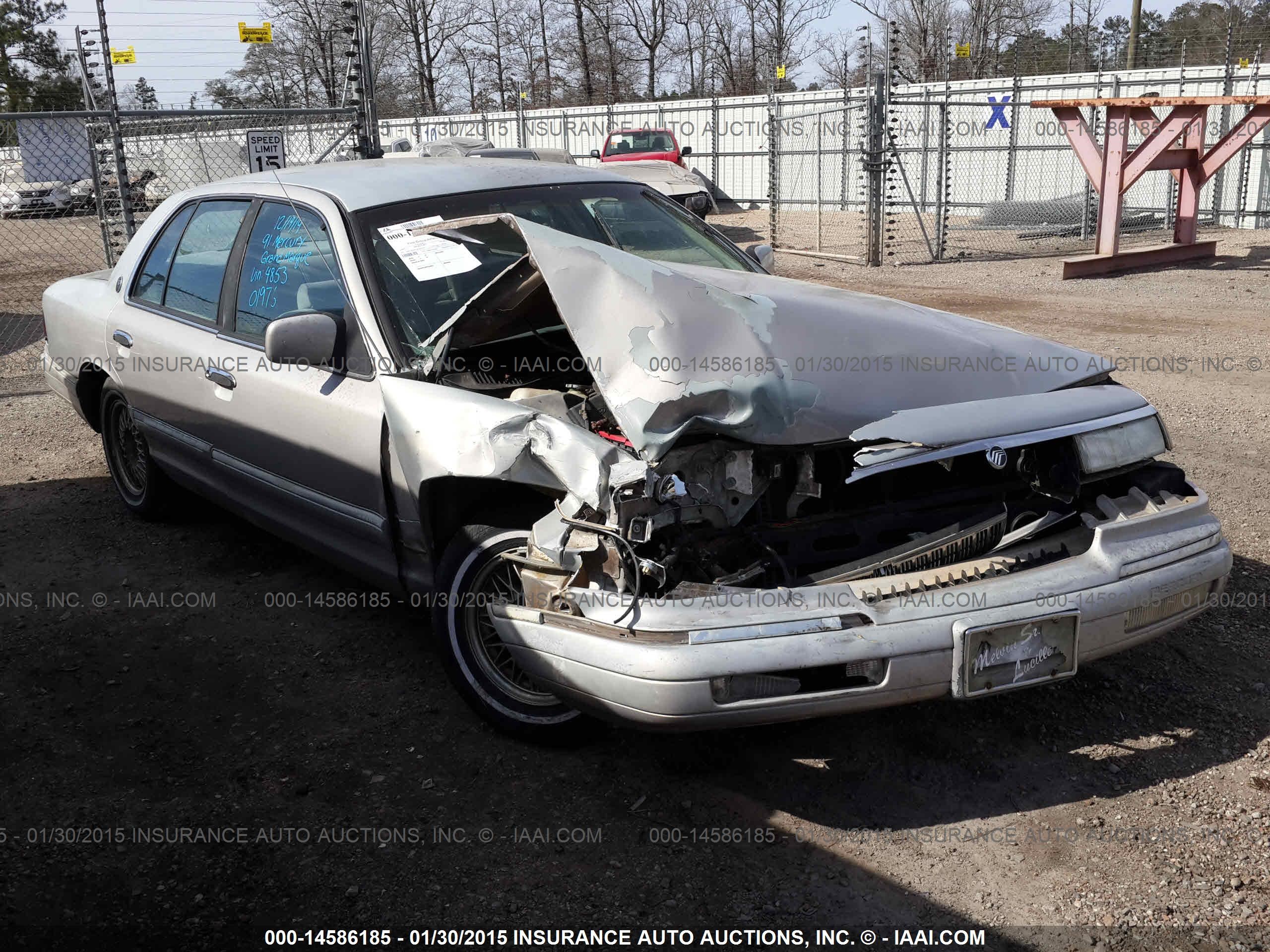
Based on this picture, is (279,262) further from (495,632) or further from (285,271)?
(495,632)

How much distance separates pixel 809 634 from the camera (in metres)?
2.84

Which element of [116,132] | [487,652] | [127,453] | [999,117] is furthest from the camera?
[999,117]

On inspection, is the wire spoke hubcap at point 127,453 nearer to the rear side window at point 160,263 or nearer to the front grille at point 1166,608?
the rear side window at point 160,263

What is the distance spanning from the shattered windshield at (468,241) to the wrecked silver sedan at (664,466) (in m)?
0.01

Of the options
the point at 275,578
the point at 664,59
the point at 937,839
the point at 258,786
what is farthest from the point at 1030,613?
the point at 664,59

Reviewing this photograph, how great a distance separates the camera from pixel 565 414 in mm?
3500

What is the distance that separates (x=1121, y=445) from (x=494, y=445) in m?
1.87

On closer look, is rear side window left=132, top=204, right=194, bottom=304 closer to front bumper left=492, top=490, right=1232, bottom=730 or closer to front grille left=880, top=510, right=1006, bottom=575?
front bumper left=492, top=490, right=1232, bottom=730

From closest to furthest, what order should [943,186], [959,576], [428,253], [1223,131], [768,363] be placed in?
[959,576], [768,363], [428,253], [943,186], [1223,131]

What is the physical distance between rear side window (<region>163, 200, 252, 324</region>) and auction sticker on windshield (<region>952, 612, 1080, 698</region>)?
3.26m

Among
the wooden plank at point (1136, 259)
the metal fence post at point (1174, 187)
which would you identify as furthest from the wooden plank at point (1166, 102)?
the metal fence post at point (1174, 187)

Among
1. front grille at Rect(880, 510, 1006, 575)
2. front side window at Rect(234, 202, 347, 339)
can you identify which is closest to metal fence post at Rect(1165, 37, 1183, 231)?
front grille at Rect(880, 510, 1006, 575)

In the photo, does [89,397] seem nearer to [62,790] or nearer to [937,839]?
[62,790]

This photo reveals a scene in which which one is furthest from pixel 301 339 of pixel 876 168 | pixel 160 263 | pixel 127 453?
pixel 876 168
